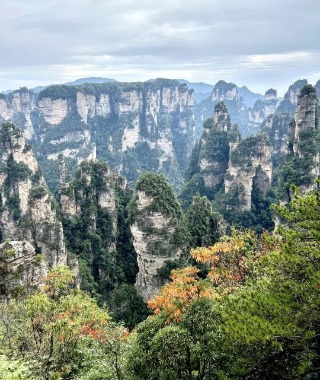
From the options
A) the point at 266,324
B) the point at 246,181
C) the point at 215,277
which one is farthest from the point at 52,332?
the point at 246,181

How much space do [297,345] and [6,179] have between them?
174 feet

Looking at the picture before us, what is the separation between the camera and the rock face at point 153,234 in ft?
121

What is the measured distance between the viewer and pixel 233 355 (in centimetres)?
1111

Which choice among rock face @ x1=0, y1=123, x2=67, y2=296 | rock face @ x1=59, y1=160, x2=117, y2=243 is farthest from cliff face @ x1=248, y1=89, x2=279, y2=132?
rock face @ x1=59, y1=160, x2=117, y2=243

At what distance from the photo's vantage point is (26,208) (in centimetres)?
5359

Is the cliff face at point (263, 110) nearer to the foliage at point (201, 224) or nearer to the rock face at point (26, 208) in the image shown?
the rock face at point (26, 208)

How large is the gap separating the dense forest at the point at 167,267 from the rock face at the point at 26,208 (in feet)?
0.47

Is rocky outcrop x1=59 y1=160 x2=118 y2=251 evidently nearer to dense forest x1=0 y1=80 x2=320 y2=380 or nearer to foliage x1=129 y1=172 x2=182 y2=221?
dense forest x1=0 y1=80 x2=320 y2=380

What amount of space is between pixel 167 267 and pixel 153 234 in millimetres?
3217

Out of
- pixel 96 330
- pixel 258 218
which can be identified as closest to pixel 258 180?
pixel 258 218

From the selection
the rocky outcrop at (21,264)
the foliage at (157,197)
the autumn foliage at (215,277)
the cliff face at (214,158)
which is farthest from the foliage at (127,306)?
the cliff face at (214,158)

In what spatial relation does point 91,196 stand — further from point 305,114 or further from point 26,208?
point 305,114

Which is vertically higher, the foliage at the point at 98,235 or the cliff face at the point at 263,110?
the cliff face at the point at 263,110

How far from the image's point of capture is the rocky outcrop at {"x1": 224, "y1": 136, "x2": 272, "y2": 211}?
6372 centimetres
